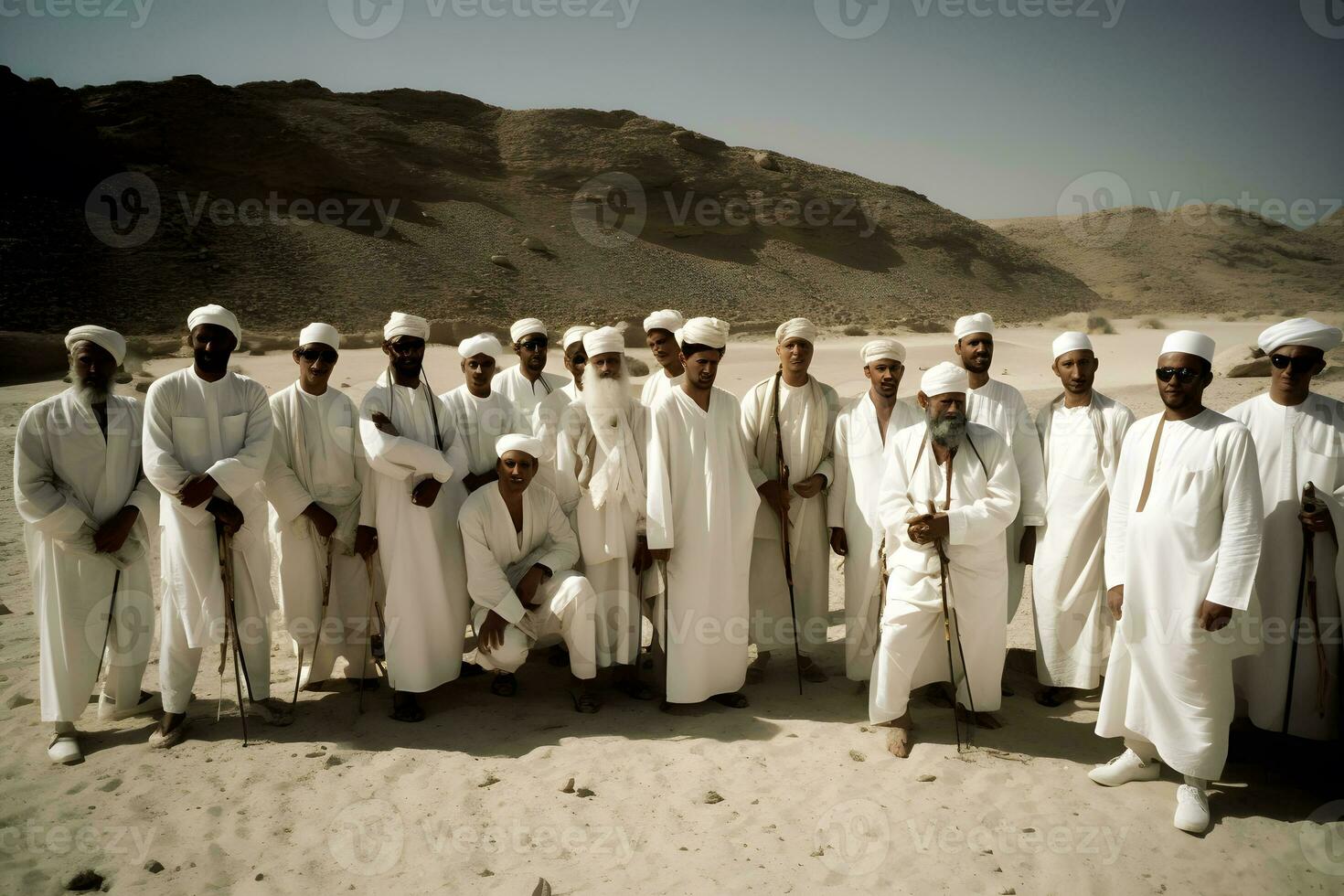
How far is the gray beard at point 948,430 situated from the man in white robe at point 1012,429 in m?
0.55

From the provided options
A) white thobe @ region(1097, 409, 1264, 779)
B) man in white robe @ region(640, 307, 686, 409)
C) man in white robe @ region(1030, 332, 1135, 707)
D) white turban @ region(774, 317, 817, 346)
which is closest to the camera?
white thobe @ region(1097, 409, 1264, 779)

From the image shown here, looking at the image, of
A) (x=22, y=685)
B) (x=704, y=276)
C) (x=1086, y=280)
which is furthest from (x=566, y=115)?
(x=22, y=685)

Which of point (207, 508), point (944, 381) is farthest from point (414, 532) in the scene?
point (944, 381)

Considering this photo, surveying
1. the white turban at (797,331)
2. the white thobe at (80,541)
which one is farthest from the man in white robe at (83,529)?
the white turban at (797,331)

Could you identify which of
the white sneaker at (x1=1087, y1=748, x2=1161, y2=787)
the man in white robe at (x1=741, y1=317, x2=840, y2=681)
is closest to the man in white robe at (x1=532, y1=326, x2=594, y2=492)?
the man in white robe at (x1=741, y1=317, x2=840, y2=681)

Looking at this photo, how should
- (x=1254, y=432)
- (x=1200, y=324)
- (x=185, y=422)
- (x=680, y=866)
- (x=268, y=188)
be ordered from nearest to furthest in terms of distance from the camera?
(x=680, y=866) → (x=1254, y=432) → (x=185, y=422) → (x=1200, y=324) → (x=268, y=188)

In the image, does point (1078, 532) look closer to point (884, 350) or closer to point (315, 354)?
point (884, 350)

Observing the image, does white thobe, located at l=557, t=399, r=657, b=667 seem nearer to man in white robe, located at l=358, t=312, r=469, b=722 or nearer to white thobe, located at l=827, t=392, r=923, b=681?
man in white robe, located at l=358, t=312, r=469, b=722

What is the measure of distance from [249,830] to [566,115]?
55.6m

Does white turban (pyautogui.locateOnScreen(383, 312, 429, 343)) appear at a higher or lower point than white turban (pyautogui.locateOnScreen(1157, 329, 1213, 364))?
higher

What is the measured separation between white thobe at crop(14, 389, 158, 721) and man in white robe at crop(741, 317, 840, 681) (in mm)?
3398

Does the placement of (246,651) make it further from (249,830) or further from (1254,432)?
(1254,432)

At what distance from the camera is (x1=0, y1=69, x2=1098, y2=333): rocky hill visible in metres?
29.8

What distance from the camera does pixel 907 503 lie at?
177 inches
